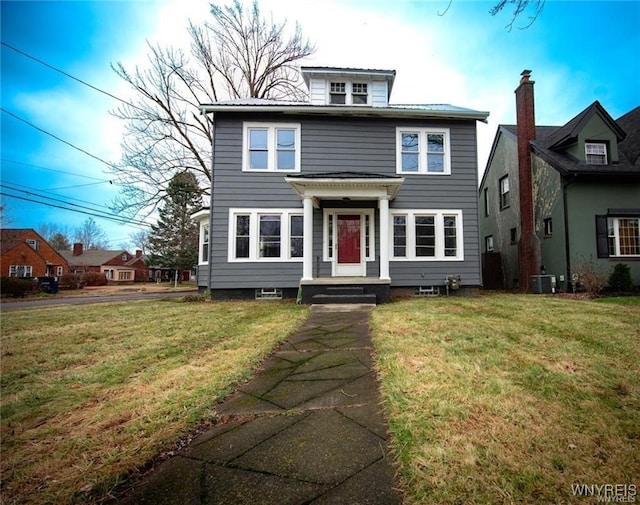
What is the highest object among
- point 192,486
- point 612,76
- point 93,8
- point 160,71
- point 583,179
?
point 160,71

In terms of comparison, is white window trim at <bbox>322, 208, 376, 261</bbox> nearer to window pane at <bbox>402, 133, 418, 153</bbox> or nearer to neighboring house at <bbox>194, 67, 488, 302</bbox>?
neighboring house at <bbox>194, 67, 488, 302</bbox>

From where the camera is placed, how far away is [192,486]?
60.3 inches

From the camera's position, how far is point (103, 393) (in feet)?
8.95

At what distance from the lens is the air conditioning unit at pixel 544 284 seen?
33.7 ft

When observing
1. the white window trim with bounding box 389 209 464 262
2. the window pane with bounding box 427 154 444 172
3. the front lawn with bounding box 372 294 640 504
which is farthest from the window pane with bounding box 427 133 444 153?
the front lawn with bounding box 372 294 640 504

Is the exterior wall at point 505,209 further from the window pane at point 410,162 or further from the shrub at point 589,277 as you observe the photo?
the window pane at point 410,162

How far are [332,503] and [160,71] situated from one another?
1845cm

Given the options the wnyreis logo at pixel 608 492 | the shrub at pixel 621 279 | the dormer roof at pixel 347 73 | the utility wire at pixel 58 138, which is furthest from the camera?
the dormer roof at pixel 347 73

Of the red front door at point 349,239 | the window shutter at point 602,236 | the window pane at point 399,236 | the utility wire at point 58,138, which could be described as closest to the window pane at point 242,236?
the red front door at point 349,239

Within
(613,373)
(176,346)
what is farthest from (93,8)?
(613,373)

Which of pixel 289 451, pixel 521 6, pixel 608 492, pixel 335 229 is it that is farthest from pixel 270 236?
pixel 608 492

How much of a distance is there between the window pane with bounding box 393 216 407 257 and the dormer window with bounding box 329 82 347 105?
492 cm

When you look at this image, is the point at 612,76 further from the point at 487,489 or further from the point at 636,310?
the point at 487,489

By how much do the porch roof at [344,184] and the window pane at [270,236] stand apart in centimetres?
168
